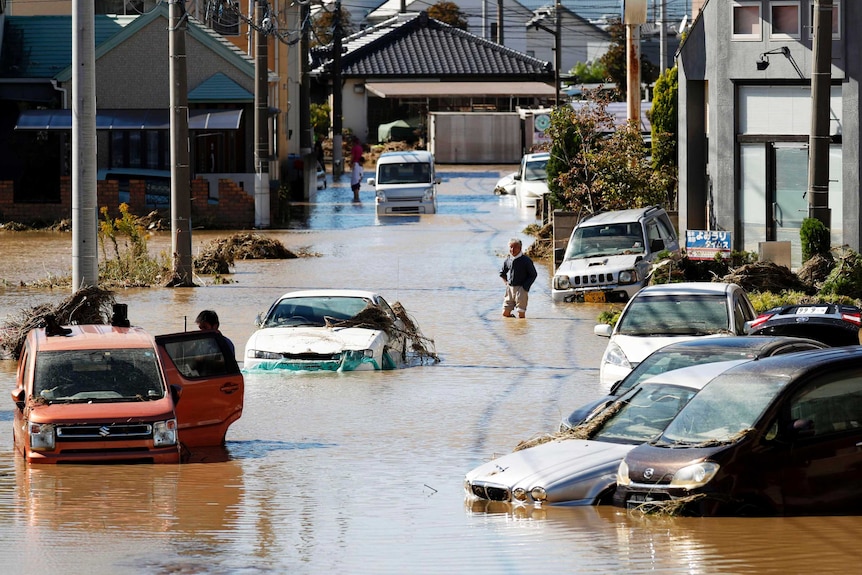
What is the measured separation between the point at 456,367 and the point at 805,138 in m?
11.7

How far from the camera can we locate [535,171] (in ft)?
168

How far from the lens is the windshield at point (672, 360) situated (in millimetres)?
14258

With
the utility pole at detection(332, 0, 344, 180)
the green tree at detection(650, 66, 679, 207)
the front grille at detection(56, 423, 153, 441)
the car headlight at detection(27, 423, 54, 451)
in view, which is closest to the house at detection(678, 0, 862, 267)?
the green tree at detection(650, 66, 679, 207)

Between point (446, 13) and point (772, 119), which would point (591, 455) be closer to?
point (772, 119)

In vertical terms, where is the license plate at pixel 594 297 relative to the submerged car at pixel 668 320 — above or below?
below

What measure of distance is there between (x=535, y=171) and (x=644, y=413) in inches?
1520

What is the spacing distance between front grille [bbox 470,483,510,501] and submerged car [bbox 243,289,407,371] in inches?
296

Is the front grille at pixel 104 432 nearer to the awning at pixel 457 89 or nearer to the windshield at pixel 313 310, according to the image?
the windshield at pixel 313 310

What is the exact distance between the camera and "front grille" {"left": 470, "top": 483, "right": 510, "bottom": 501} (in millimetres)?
11922

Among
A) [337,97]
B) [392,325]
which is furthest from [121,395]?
[337,97]

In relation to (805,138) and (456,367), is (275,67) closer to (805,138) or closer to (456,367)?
(805,138)

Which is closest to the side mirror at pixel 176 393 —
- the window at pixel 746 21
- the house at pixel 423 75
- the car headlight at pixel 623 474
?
the car headlight at pixel 623 474

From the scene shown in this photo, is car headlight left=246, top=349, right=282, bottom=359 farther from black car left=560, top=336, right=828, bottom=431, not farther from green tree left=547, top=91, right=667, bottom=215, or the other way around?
green tree left=547, top=91, right=667, bottom=215

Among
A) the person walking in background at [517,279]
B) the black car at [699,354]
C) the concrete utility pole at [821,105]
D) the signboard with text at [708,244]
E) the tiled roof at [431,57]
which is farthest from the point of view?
the tiled roof at [431,57]
